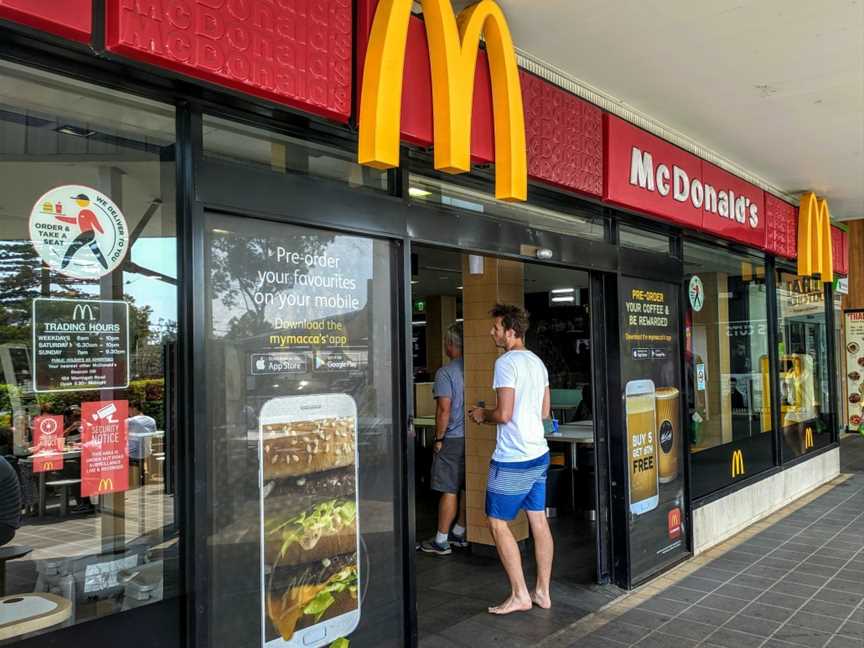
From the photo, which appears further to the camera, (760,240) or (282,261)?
(760,240)

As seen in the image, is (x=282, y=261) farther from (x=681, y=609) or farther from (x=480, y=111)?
(x=681, y=609)

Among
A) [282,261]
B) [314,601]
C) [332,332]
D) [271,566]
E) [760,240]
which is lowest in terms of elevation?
[314,601]

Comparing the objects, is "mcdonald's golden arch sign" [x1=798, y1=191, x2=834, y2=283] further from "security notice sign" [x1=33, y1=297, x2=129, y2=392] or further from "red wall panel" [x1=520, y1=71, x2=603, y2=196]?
"security notice sign" [x1=33, y1=297, x2=129, y2=392]

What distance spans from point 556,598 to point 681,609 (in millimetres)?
724

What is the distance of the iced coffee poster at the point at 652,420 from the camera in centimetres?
477

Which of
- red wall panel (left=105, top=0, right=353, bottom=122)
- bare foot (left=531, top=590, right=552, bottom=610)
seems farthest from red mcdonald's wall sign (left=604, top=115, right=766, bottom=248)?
bare foot (left=531, top=590, right=552, bottom=610)

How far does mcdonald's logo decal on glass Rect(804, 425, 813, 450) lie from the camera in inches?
324

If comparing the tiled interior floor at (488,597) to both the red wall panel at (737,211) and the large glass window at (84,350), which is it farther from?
the red wall panel at (737,211)

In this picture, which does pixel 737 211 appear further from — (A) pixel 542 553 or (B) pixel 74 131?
(B) pixel 74 131

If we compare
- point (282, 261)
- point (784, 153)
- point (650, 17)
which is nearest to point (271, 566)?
point (282, 261)

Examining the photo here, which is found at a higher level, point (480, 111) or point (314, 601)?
point (480, 111)

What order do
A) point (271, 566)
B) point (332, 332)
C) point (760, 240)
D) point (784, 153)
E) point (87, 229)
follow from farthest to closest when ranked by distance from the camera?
point (760, 240) < point (784, 153) < point (332, 332) < point (271, 566) < point (87, 229)

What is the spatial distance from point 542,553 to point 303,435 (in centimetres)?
203

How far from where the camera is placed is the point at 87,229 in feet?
7.27
